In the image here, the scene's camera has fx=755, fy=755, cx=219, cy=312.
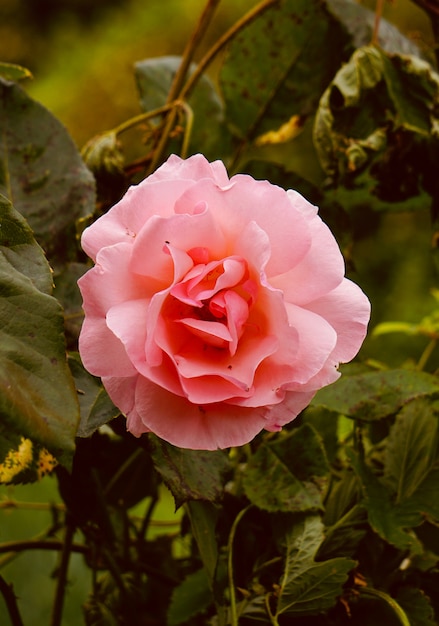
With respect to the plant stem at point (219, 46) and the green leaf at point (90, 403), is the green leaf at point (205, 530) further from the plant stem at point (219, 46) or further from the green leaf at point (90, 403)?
the plant stem at point (219, 46)

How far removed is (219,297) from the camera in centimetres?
27

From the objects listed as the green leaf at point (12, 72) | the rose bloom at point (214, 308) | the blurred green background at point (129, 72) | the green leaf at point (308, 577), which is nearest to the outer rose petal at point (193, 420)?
the rose bloom at point (214, 308)

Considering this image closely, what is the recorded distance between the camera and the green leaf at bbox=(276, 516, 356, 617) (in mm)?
335

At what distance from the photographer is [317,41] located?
0.54 m

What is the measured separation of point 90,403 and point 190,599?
161mm

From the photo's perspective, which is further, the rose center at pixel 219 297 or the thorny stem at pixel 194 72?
the thorny stem at pixel 194 72

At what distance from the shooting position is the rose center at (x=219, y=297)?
261 mm

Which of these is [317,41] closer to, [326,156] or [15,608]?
[326,156]

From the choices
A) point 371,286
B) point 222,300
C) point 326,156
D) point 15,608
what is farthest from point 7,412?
point 371,286

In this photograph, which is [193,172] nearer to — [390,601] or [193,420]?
[193,420]

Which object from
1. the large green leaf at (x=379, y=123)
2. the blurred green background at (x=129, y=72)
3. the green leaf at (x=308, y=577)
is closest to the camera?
the green leaf at (x=308, y=577)

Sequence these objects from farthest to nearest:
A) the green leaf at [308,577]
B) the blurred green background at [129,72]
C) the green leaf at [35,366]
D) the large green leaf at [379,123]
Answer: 1. the blurred green background at [129,72]
2. the large green leaf at [379,123]
3. the green leaf at [308,577]
4. the green leaf at [35,366]

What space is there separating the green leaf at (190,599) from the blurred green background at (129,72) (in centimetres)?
56

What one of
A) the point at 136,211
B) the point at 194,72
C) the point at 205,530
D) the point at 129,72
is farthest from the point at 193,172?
the point at 129,72
